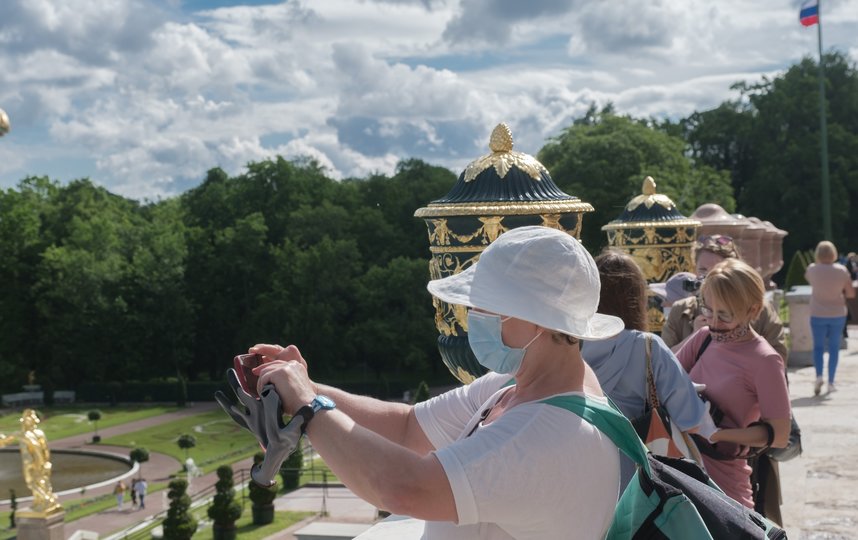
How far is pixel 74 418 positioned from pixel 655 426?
46470 mm

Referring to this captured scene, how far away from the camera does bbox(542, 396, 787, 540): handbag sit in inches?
78.0

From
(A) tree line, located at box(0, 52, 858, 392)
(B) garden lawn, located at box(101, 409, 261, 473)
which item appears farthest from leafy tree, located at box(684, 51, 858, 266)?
(B) garden lawn, located at box(101, 409, 261, 473)

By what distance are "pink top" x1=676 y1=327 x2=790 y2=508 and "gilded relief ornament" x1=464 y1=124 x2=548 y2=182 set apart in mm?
1036

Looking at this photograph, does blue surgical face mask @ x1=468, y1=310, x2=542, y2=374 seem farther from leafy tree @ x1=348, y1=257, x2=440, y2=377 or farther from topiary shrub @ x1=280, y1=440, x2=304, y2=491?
leafy tree @ x1=348, y1=257, x2=440, y2=377

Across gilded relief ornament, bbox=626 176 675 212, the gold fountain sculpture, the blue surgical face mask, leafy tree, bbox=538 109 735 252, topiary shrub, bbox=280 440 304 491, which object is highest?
leafy tree, bbox=538 109 735 252

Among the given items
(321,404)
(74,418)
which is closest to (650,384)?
(321,404)

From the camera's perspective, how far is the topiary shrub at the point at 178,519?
22.5 m

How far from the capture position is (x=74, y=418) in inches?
1809

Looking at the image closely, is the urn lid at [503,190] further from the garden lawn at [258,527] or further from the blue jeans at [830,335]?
the garden lawn at [258,527]

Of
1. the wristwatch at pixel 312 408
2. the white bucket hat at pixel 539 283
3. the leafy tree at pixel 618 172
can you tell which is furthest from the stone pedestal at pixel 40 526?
the white bucket hat at pixel 539 283

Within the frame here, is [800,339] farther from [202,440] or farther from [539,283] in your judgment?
[202,440]

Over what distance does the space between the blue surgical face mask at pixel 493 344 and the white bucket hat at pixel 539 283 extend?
4 centimetres

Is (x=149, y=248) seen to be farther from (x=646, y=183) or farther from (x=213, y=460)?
(x=646, y=183)

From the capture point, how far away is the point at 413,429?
8.25 feet
